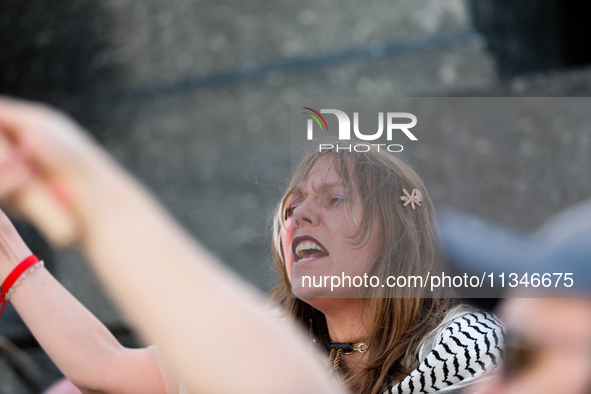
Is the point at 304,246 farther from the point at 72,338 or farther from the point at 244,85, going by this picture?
the point at 244,85

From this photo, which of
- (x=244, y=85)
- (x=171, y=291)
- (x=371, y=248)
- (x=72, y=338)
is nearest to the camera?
(x=171, y=291)

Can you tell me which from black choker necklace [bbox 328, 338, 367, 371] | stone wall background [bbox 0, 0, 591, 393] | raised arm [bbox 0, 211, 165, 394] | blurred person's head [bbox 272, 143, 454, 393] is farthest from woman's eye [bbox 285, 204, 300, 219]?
stone wall background [bbox 0, 0, 591, 393]

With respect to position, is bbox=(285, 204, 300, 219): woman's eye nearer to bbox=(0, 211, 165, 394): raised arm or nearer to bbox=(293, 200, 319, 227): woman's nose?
bbox=(293, 200, 319, 227): woman's nose

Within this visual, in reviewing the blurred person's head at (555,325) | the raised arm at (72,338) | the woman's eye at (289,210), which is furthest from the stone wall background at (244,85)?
the blurred person's head at (555,325)

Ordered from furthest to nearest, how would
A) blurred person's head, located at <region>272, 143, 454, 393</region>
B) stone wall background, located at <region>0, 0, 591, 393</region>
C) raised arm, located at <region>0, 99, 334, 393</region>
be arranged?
stone wall background, located at <region>0, 0, 591, 393</region> → blurred person's head, located at <region>272, 143, 454, 393</region> → raised arm, located at <region>0, 99, 334, 393</region>

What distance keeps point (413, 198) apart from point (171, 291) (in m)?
0.27

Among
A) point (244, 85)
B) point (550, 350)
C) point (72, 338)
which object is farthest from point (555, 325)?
point (244, 85)

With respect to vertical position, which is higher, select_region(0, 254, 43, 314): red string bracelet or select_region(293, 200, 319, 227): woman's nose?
select_region(293, 200, 319, 227): woman's nose

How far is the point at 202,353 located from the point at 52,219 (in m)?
0.12

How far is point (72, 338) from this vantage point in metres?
0.59

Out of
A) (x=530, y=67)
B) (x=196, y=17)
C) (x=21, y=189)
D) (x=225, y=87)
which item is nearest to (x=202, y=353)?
(x=21, y=189)

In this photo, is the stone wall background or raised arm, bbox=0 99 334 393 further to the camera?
the stone wall background

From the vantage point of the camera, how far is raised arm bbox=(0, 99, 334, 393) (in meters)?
0.29

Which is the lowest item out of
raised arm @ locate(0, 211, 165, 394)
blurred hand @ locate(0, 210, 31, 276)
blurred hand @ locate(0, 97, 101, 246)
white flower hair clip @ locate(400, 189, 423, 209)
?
raised arm @ locate(0, 211, 165, 394)
